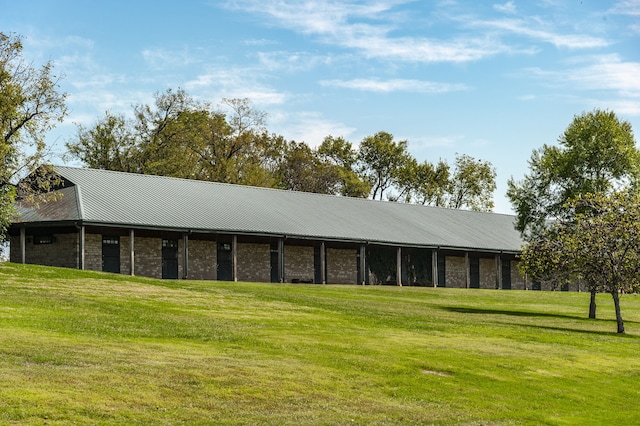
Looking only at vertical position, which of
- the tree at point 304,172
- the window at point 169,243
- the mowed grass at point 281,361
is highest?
the tree at point 304,172

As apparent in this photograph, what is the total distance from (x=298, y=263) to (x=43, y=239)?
14202 mm

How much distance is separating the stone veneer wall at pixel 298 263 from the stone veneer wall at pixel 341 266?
145 cm

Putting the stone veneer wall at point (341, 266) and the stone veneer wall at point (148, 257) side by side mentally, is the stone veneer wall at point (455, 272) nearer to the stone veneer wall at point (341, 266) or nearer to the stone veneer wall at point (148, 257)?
the stone veneer wall at point (341, 266)

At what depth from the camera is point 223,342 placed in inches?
916

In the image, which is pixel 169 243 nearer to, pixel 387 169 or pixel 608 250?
pixel 608 250

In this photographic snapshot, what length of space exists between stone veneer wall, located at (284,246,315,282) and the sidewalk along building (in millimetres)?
62

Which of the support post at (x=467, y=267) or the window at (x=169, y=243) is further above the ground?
the window at (x=169, y=243)

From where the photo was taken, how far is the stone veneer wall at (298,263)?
5203 cm

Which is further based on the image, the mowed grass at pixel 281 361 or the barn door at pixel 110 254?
the barn door at pixel 110 254

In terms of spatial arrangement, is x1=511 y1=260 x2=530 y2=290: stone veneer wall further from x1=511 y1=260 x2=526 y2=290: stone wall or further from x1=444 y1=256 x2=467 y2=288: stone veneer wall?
x1=444 y1=256 x2=467 y2=288: stone veneer wall

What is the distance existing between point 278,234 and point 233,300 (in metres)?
14.4

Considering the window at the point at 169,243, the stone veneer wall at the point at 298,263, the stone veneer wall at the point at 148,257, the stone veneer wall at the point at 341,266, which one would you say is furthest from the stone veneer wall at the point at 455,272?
the stone veneer wall at the point at 148,257

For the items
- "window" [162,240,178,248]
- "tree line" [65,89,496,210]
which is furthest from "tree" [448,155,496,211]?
"window" [162,240,178,248]

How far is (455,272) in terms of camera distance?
61.6 meters
